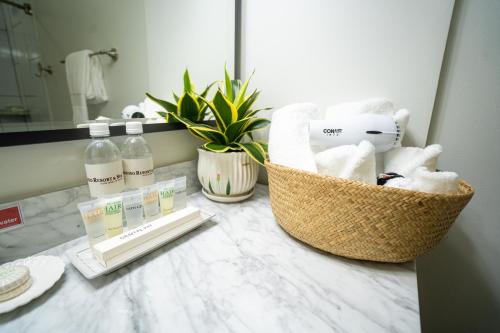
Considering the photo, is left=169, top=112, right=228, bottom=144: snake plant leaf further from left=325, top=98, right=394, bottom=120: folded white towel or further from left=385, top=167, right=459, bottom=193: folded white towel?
left=385, top=167, right=459, bottom=193: folded white towel

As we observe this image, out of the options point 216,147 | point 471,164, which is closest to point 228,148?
point 216,147

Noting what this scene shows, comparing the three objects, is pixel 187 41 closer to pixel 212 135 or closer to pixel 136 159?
pixel 212 135

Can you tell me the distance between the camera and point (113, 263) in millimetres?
378

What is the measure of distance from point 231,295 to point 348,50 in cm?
66

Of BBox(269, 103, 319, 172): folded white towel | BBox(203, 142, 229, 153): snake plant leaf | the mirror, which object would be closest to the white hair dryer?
BBox(269, 103, 319, 172): folded white towel

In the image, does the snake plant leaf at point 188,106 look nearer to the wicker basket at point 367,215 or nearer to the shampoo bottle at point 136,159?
the shampoo bottle at point 136,159

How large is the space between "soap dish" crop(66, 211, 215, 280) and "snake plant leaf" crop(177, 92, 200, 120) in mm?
346

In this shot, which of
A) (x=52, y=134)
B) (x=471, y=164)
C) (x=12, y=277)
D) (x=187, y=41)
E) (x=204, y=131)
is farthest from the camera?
(x=187, y=41)

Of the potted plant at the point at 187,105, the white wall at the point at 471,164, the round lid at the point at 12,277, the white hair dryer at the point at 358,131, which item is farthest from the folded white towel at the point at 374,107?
the round lid at the point at 12,277

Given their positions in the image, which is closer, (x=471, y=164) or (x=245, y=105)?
(x=471, y=164)

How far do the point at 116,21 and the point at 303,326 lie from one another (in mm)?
851

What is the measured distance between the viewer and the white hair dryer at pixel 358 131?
45 cm

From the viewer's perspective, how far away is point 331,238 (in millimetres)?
408

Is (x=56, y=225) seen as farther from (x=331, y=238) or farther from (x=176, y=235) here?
(x=331, y=238)
